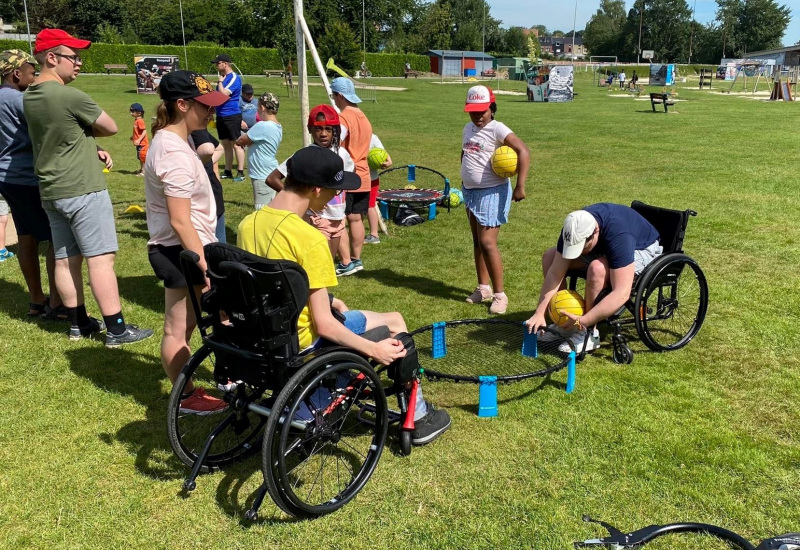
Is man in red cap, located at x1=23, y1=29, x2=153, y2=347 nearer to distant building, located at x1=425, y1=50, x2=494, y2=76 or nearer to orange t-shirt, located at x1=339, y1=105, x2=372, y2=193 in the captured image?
orange t-shirt, located at x1=339, y1=105, x2=372, y2=193

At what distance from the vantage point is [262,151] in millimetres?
7250

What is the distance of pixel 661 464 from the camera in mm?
3439

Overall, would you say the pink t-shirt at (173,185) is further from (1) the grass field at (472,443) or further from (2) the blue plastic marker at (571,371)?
(2) the blue plastic marker at (571,371)

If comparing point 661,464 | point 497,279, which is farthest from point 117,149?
point 661,464

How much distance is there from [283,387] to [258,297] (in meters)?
0.45

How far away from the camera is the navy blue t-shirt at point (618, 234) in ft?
14.4

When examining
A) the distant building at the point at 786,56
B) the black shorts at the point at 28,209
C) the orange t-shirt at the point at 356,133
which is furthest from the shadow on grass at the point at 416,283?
the distant building at the point at 786,56

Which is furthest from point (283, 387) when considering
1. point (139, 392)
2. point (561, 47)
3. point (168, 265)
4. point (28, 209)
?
point (561, 47)

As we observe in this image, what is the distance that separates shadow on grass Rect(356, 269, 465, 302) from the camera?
6367mm

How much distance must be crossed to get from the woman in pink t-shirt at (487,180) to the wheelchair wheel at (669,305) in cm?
136

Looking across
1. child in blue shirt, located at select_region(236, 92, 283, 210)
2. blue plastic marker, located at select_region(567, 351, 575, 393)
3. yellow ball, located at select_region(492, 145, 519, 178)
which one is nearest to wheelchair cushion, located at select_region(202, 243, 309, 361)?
blue plastic marker, located at select_region(567, 351, 575, 393)

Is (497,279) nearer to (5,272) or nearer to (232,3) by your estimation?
(5,272)

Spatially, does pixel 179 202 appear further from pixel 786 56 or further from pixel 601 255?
pixel 786 56

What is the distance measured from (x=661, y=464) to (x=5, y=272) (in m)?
6.74
